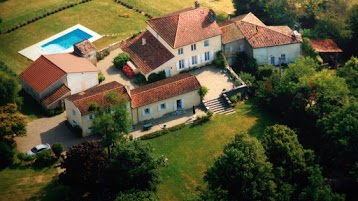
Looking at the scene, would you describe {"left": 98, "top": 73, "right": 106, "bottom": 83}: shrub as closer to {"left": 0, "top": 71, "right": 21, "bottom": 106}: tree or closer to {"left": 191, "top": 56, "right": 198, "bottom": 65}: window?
{"left": 0, "top": 71, "right": 21, "bottom": 106}: tree

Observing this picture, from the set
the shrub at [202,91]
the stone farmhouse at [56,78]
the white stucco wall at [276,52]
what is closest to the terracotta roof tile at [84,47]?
the stone farmhouse at [56,78]

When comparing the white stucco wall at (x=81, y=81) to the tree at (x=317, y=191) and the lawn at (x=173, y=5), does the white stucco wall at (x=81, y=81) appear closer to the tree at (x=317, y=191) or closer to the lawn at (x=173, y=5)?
the lawn at (x=173, y=5)

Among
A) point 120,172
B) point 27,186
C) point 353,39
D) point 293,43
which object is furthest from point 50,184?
point 353,39

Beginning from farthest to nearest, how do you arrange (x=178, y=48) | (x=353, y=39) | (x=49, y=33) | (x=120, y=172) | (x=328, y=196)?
1. (x=49, y=33)
2. (x=353, y=39)
3. (x=178, y=48)
4. (x=120, y=172)
5. (x=328, y=196)

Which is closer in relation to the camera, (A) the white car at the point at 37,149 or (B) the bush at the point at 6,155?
(B) the bush at the point at 6,155

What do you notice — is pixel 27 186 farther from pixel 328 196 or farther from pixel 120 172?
pixel 328 196

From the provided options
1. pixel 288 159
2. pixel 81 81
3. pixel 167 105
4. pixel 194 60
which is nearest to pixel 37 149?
pixel 81 81
